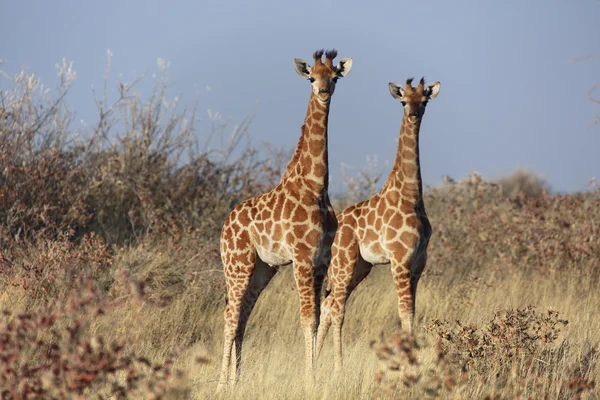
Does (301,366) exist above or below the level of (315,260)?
below

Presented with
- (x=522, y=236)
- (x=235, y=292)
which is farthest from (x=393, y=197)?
(x=522, y=236)

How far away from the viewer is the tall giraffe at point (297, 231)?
7.04 m

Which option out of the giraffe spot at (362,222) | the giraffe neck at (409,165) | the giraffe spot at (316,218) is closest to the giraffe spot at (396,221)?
the giraffe neck at (409,165)

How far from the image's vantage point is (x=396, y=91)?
835 cm

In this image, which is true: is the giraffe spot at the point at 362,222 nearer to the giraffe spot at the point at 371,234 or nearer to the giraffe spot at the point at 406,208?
the giraffe spot at the point at 371,234

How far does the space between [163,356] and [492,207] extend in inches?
363

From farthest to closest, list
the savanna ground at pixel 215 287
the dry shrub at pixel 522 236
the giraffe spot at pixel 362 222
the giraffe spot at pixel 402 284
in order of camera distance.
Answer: the dry shrub at pixel 522 236 → the giraffe spot at pixel 362 222 → the giraffe spot at pixel 402 284 → the savanna ground at pixel 215 287

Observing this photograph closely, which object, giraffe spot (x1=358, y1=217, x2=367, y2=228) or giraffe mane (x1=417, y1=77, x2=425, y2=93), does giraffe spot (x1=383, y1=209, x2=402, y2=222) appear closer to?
giraffe spot (x1=358, y1=217, x2=367, y2=228)

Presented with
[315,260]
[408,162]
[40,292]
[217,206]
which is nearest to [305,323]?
[315,260]

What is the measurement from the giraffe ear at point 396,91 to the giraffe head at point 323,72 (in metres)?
0.99

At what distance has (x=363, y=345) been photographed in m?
8.55

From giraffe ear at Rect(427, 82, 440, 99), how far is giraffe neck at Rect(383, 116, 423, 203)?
1.08 feet

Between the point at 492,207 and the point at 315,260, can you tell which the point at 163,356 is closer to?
the point at 315,260

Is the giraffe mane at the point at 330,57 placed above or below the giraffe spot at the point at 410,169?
above
